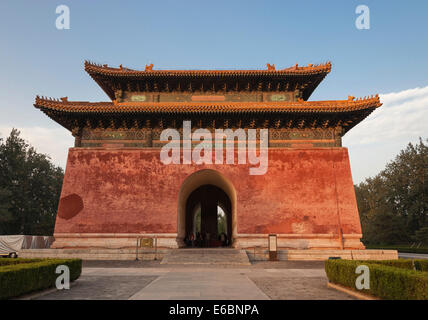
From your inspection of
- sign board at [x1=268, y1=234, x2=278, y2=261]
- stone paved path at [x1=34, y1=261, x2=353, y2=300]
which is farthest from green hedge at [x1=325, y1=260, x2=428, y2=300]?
sign board at [x1=268, y1=234, x2=278, y2=261]

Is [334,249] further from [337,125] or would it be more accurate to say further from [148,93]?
[148,93]

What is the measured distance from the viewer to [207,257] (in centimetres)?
1310

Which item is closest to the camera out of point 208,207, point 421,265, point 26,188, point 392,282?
point 392,282

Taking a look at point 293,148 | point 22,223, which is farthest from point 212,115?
point 22,223

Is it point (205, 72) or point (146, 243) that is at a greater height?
point (205, 72)

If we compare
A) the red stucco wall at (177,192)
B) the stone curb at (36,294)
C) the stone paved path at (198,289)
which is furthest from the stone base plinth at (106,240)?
the stone curb at (36,294)

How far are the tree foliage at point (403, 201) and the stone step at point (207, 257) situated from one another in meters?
27.6

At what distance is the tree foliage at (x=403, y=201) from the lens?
33562mm

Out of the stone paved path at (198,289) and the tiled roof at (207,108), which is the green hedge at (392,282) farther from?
the tiled roof at (207,108)

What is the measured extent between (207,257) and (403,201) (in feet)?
104

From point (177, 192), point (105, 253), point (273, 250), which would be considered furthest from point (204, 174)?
point (105, 253)

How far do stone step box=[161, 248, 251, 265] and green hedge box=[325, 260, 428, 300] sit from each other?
6.45 m

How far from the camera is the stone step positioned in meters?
12.7

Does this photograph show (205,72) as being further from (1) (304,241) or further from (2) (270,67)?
(1) (304,241)
